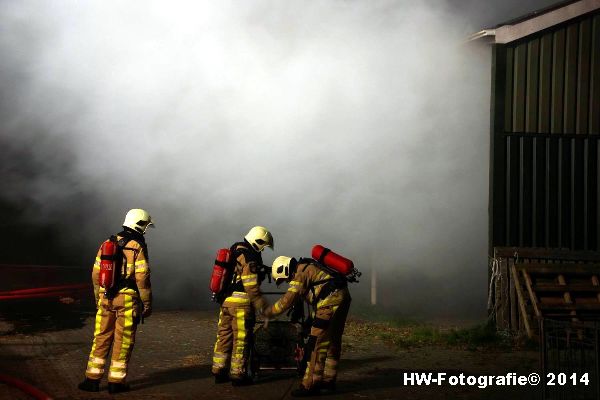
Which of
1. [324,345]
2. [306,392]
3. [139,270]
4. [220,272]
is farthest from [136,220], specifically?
[306,392]

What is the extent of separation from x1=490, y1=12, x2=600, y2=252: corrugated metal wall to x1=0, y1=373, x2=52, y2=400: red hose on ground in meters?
7.18

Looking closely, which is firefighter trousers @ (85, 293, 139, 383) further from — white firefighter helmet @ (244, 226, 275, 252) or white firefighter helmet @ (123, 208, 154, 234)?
white firefighter helmet @ (244, 226, 275, 252)

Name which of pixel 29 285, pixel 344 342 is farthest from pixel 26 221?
pixel 344 342

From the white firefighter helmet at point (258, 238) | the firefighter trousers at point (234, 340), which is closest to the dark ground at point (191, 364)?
the firefighter trousers at point (234, 340)

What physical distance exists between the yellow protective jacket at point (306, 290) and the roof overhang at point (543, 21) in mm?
5814

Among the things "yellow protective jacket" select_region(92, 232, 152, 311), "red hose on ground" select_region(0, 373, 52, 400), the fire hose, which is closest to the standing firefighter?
"yellow protective jacket" select_region(92, 232, 152, 311)

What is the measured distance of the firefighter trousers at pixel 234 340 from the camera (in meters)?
7.32

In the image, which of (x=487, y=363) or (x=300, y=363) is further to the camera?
(x=487, y=363)

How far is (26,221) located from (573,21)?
9986 millimetres

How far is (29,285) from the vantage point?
13.1m

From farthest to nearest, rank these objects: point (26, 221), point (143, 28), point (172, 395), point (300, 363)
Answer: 1. point (26, 221)
2. point (143, 28)
3. point (300, 363)
4. point (172, 395)

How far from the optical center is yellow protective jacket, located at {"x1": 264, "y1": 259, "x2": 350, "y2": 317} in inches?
280

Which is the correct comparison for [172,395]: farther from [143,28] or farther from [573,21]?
[573,21]

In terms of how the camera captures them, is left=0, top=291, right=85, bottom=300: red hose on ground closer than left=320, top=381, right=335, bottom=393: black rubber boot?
No
